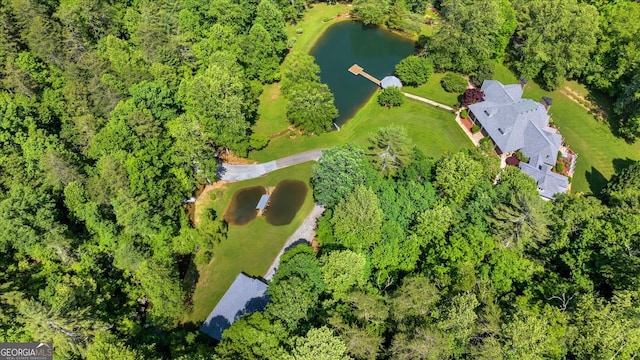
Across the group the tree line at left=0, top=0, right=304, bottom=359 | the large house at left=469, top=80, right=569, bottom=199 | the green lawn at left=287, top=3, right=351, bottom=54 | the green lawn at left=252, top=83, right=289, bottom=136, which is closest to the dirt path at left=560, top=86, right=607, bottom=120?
the large house at left=469, top=80, right=569, bottom=199

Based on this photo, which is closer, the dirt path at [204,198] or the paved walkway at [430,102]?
the dirt path at [204,198]

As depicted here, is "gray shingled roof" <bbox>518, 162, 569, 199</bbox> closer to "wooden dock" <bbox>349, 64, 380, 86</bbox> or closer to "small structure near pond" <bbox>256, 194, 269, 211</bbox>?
"wooden dock" <bbox>349, 64, 380, 86</bbox>

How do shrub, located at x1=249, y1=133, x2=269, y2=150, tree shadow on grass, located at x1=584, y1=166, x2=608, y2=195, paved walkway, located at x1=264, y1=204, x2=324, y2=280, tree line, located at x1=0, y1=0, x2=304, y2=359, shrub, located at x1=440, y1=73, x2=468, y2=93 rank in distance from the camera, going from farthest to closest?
shrub, located at x1=440, y1=73, x2=468, y2=93 → shrub, located at x1=249, y1=133, x2=269, y2=150 → tree shadow on grass, located at x1=584, y1=166, x2=608, y2=195 → paved walkway, located at x1=264, y1=204, x2=324, y2=280 → tree line, located at x1=0, y1=0, x2=304, y2=359

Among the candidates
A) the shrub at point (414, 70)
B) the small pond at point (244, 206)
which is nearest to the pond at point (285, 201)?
the small pond at point (244, 206)

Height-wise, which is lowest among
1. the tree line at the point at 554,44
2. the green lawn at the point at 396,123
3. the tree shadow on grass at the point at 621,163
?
the green lawn at the point at 396,123

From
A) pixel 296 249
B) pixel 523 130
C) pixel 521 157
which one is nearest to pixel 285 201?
pixel 296 249

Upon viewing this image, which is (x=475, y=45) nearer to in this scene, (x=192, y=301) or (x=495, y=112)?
(x=495, y=112)

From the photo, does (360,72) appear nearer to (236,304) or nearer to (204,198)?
(204,198)

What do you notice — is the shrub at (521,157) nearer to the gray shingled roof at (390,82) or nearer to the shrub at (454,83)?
the shrub at (454,83)
